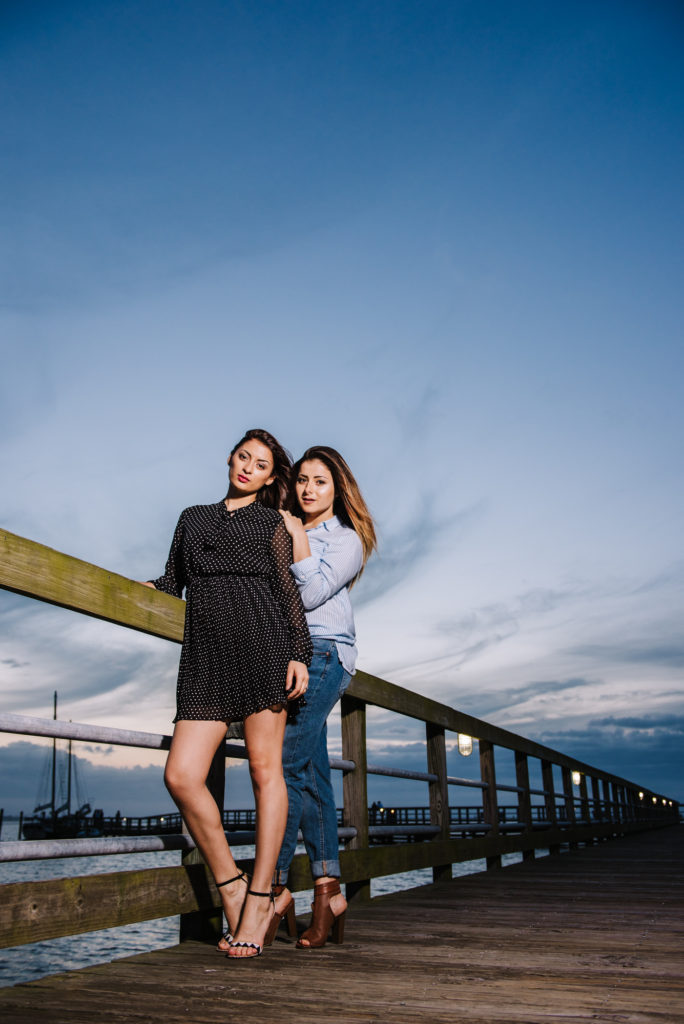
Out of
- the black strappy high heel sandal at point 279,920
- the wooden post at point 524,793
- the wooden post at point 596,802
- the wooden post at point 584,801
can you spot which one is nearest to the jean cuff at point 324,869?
the black strappy high heel sandal at point 279,920

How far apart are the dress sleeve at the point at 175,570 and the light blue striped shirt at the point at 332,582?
0.36 m

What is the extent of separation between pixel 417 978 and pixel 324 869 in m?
0.61

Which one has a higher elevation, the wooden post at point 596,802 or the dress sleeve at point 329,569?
the dress sleeve at point 329,569

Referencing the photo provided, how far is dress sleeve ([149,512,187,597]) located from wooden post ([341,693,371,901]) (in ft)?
4.24

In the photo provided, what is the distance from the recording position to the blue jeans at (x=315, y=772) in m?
2.41

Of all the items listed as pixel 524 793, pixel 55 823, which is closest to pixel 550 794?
pixel 524 793

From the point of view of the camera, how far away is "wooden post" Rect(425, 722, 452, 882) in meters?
4.51

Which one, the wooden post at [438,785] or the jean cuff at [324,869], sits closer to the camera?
the jean cuff at [324,869]

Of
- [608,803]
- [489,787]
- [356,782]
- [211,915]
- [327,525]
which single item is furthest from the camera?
[608,803]

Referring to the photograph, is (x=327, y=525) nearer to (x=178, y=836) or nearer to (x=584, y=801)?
(x=178, y=836)

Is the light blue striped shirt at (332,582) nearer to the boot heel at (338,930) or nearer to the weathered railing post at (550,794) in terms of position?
the boot heel at (338,930)

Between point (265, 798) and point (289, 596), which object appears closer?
point (265, 798)

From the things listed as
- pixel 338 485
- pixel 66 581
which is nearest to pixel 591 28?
pixel 338 485

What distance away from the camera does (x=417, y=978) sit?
1.93 meters
